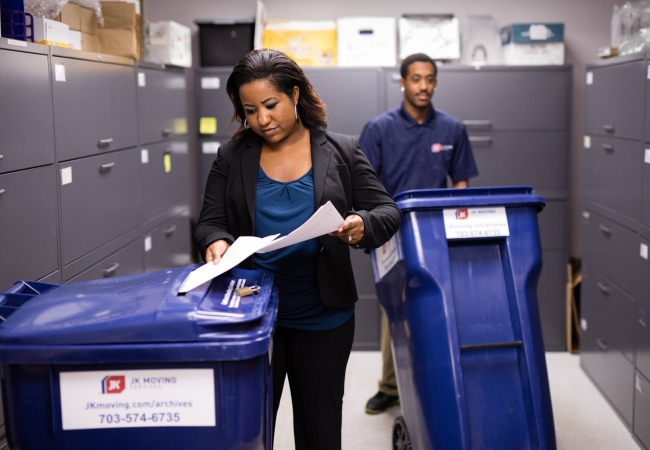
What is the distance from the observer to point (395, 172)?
10.8 ft

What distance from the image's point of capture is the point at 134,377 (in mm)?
1302

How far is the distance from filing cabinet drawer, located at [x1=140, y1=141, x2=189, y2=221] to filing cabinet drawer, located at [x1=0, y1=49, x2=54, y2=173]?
42.3 inches

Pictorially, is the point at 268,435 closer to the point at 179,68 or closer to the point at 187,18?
the point at 179,68

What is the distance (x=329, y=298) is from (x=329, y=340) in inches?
4.3

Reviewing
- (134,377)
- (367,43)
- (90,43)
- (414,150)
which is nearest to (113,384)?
(134,377)

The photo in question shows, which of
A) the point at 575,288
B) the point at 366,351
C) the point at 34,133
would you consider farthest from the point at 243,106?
the point at 575,288

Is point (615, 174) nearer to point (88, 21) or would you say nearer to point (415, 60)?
point (415, 60)

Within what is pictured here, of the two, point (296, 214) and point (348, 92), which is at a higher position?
point (348, 92)

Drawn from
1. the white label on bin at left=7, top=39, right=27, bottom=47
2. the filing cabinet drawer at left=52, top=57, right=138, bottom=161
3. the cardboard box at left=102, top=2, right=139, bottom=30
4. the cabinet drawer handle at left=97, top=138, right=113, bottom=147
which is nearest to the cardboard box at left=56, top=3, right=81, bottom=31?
the filing cabinet drawer at left=52, top=57, right=138, bottom=161

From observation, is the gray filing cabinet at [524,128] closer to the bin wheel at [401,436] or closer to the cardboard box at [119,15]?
the cardboard box at [119,15]

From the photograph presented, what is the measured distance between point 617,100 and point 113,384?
269 centimetres

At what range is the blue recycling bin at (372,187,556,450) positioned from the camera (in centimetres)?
207

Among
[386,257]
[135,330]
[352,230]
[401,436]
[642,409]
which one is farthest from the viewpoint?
[642,409]

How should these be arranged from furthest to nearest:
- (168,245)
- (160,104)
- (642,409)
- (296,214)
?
(168,245) → (160,104) → (642,409) → (296,214)
